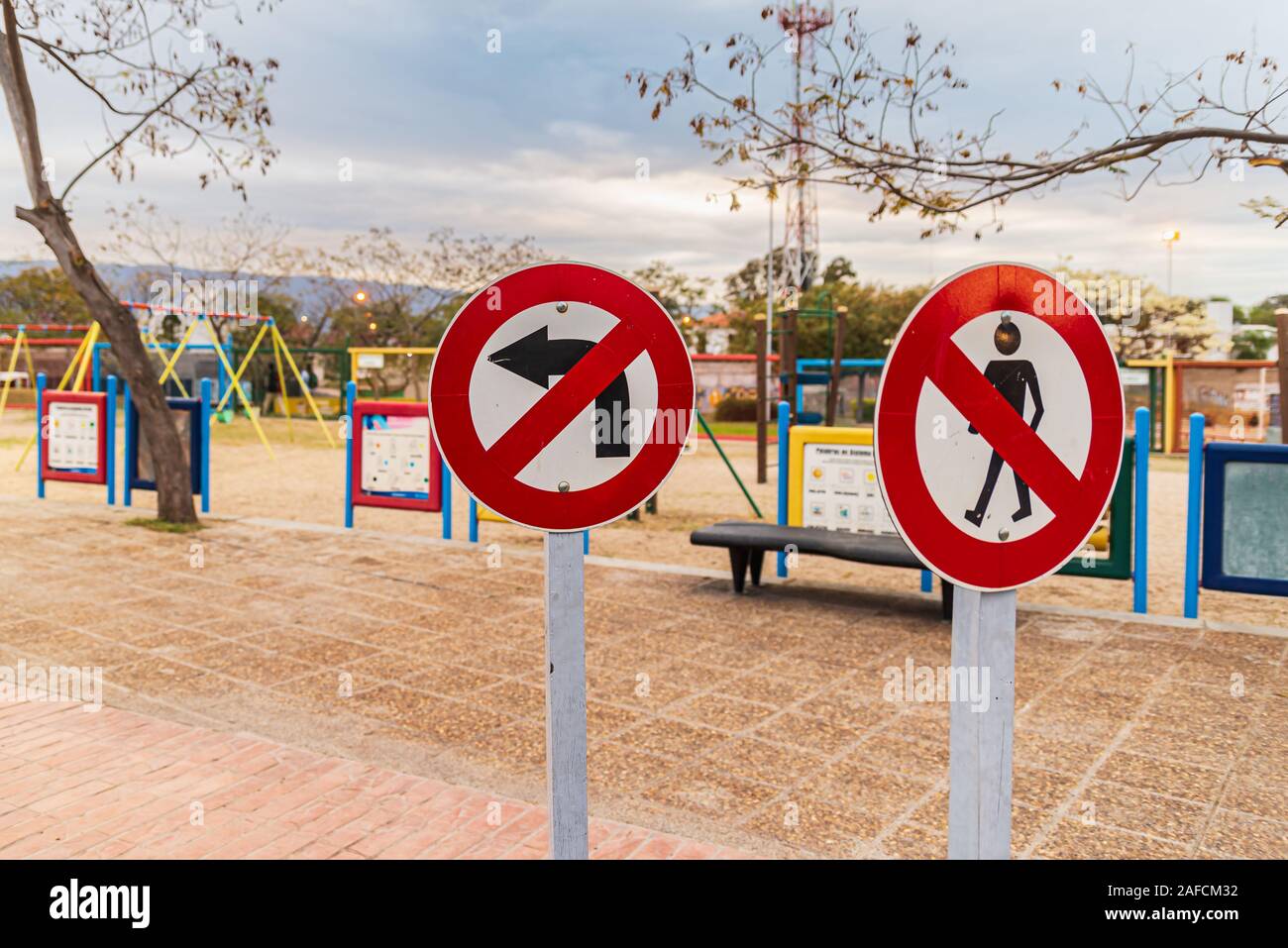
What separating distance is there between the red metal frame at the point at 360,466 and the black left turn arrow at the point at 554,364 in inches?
287

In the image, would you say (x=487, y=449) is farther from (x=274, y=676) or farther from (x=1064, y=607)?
(x=1064, y=607)

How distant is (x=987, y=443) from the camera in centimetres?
214

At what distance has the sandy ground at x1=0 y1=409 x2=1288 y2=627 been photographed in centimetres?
800

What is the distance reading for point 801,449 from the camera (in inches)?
324

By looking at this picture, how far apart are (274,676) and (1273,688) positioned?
16.8 ft

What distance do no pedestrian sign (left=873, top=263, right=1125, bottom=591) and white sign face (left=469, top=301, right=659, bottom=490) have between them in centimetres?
69

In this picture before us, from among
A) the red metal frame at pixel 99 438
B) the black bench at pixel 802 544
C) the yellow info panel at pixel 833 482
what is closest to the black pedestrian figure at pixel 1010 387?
the black bench at pixel 802 544

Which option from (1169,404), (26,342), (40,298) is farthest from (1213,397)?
(40,298)

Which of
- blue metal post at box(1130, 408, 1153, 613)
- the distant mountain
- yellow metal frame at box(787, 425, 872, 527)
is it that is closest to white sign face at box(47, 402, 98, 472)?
yellow metal frame at box(787, 425, 872, 527)

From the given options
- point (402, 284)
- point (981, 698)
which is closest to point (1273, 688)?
point (981, 698)

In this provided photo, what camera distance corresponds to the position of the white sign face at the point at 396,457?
390 inches

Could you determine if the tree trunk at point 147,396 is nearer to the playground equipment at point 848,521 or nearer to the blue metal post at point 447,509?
the blue metal post at point 447,509

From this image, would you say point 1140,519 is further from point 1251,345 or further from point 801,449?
point 1251,345

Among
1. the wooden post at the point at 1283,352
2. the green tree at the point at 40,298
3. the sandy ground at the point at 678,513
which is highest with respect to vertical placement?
the green tree at the point at 40,298
